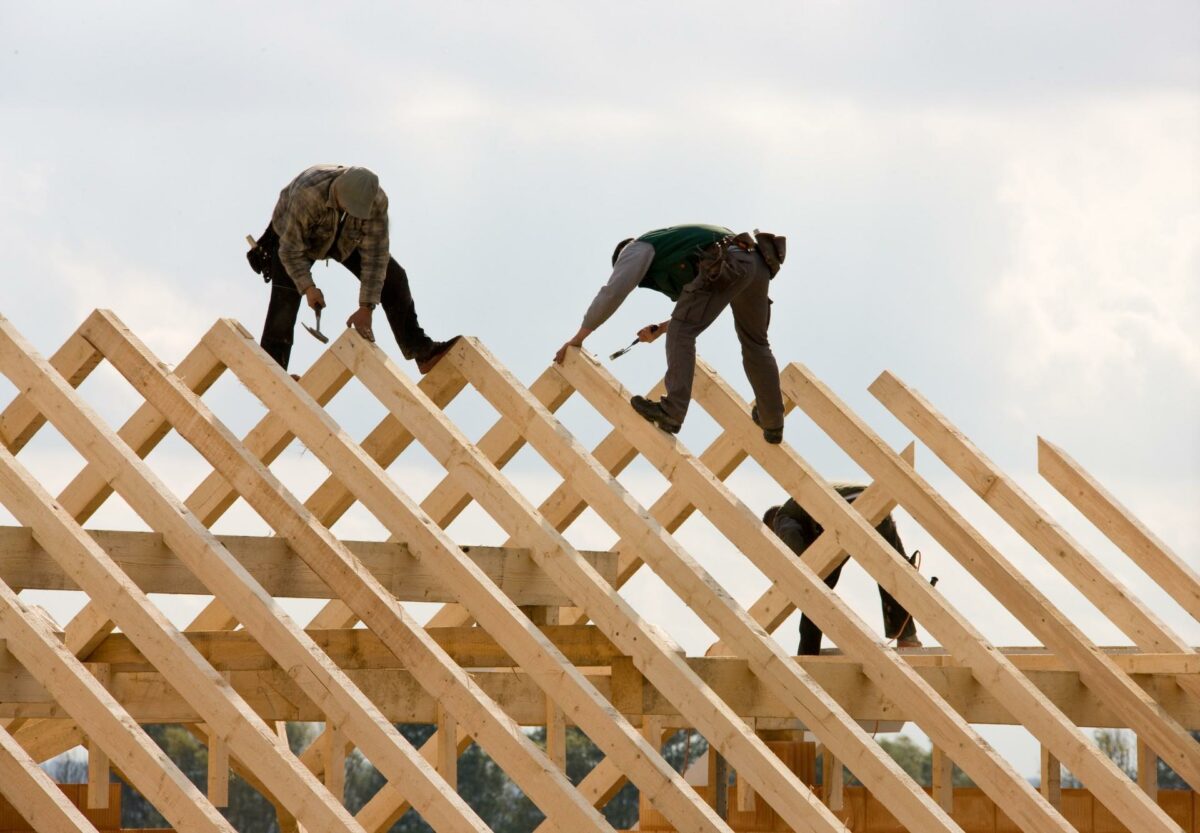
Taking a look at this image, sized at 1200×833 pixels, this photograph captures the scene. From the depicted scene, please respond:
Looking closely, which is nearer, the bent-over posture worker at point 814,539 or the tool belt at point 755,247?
the tool belt at point 755,247

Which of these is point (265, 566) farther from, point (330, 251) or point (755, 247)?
point (755, 247)

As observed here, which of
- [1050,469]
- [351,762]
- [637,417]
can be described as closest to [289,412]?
[637,417]

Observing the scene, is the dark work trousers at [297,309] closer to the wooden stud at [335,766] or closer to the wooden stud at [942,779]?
the wooden stud at [335,766]

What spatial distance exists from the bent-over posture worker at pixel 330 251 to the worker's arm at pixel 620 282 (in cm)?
77

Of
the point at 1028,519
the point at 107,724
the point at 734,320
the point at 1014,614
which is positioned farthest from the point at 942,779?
the point at 107,724

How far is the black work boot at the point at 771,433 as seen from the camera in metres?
9.51

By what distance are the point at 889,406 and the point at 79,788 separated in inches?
188

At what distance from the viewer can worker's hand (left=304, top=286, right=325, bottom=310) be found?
865cm

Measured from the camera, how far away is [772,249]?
8.98m

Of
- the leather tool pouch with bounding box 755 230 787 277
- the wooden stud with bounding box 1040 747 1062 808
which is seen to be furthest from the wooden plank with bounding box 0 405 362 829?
the wooden stud with bounding box 1040 747 1062 808

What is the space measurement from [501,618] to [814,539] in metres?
4.37

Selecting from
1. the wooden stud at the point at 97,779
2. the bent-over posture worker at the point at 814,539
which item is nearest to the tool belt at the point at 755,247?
the bent-over posture worker at the point at 814,539

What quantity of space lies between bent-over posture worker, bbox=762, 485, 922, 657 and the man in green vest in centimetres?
227

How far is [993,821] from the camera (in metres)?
10.6
